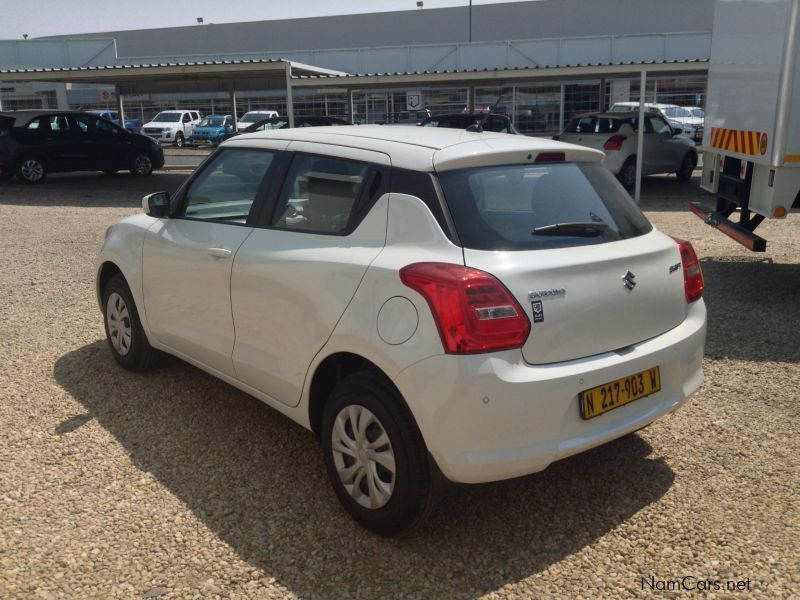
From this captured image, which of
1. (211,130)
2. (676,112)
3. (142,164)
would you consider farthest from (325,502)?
(211,130)

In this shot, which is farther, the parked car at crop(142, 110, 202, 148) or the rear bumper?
the parked car at crop(142, 110, 202, 148)

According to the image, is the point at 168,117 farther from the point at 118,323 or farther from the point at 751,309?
the point at 751,309

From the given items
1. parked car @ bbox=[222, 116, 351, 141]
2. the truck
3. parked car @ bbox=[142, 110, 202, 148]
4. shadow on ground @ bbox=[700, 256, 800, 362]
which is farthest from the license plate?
parked car @ bbox=[142, 110, 202, 148]

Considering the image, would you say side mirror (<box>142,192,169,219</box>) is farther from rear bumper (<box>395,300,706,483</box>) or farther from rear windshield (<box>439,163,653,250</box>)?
rear bumper (<box>395,300,706,483</box>)

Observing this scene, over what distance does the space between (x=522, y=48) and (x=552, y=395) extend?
40987mm

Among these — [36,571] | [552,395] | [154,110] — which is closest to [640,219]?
[552,395]

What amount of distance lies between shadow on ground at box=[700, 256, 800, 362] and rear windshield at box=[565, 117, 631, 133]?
25.7ft

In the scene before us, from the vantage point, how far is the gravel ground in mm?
2941

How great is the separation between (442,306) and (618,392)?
894 mm

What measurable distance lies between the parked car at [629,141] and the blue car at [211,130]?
23810 millimetres

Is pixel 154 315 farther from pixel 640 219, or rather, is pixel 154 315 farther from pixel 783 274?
pixel 783 274

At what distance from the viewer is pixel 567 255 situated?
302 cm

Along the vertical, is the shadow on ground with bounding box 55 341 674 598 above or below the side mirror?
below

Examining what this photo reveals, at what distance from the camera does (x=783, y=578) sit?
2.90 meters
